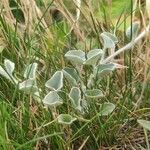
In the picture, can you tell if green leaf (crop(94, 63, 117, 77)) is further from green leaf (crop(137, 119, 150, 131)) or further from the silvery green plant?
green leaf (crop(137, 119, 150, 131))

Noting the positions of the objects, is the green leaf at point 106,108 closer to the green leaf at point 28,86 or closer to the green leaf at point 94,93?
the green leaf at point 94,93

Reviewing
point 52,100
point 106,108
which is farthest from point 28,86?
point 106,108

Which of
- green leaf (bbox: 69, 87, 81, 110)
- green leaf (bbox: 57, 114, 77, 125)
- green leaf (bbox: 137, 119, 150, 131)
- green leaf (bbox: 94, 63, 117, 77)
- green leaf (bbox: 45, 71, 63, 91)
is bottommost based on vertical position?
green leaf (bbox: 137, 119, 150, 131)

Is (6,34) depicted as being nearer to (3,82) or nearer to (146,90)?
(3,82)

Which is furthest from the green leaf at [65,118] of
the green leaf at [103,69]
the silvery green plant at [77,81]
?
the green leaf at [103,69]

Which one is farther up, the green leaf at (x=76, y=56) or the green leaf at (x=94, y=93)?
the green leaf at (x=76, y=56)

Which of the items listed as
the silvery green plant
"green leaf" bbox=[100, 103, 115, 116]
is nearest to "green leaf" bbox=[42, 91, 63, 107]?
the silvery green plant
